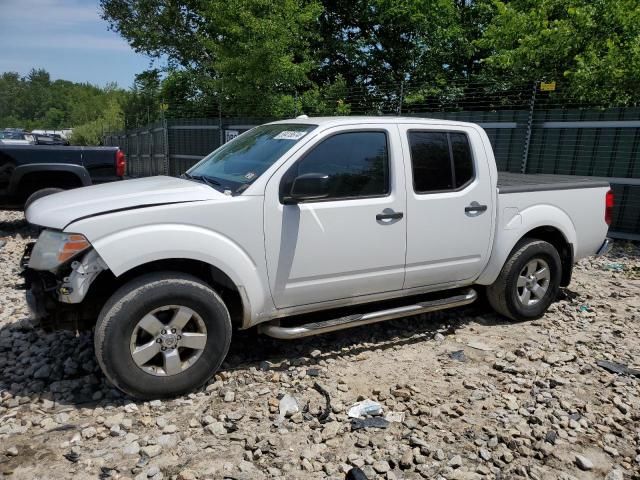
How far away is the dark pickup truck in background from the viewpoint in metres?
7.76

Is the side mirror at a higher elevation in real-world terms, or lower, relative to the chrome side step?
higher

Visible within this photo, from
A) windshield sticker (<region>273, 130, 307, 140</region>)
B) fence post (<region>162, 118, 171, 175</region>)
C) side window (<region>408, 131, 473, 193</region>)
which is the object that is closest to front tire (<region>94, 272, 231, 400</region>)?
windshield sticker (<region>273, 130, 307, 140</region>)

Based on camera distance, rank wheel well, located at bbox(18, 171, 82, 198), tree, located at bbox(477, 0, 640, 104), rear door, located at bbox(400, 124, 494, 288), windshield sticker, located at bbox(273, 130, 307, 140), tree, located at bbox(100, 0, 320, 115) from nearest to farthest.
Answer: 1. windshield sticker, located at bbox(273, 130, 307, 140)
2. rear door, located at bbox(400, 124, 494, 288)
3. wheel well, located at bbox(18, 171, 82, 198)
4. tree, located at bbox(477, 0, 640, 104)
5. tree, located at bbox(100, 0, 320, 115)

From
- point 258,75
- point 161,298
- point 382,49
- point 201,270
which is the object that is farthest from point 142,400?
point 382,49

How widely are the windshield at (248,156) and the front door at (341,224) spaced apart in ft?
0.58

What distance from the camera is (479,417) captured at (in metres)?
3.20

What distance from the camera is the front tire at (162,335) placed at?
3.02 metres

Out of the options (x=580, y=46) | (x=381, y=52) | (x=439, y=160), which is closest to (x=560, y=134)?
(x=580, y=46)

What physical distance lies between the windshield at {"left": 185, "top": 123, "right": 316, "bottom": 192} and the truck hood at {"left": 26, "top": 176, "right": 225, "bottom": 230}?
0.65 feet

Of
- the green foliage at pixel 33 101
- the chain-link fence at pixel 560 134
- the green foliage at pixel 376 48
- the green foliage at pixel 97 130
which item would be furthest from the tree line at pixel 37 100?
the chain-link fence at pixel 560 134

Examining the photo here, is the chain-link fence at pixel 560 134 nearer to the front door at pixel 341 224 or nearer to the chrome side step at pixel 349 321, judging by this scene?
the chrome side step at pixel 349 321

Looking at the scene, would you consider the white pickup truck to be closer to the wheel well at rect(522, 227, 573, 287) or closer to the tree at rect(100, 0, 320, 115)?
the wheel well at rect(522, 227, 573, 287)

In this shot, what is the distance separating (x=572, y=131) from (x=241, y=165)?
7553 mm

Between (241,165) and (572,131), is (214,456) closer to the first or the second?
(241,165)
